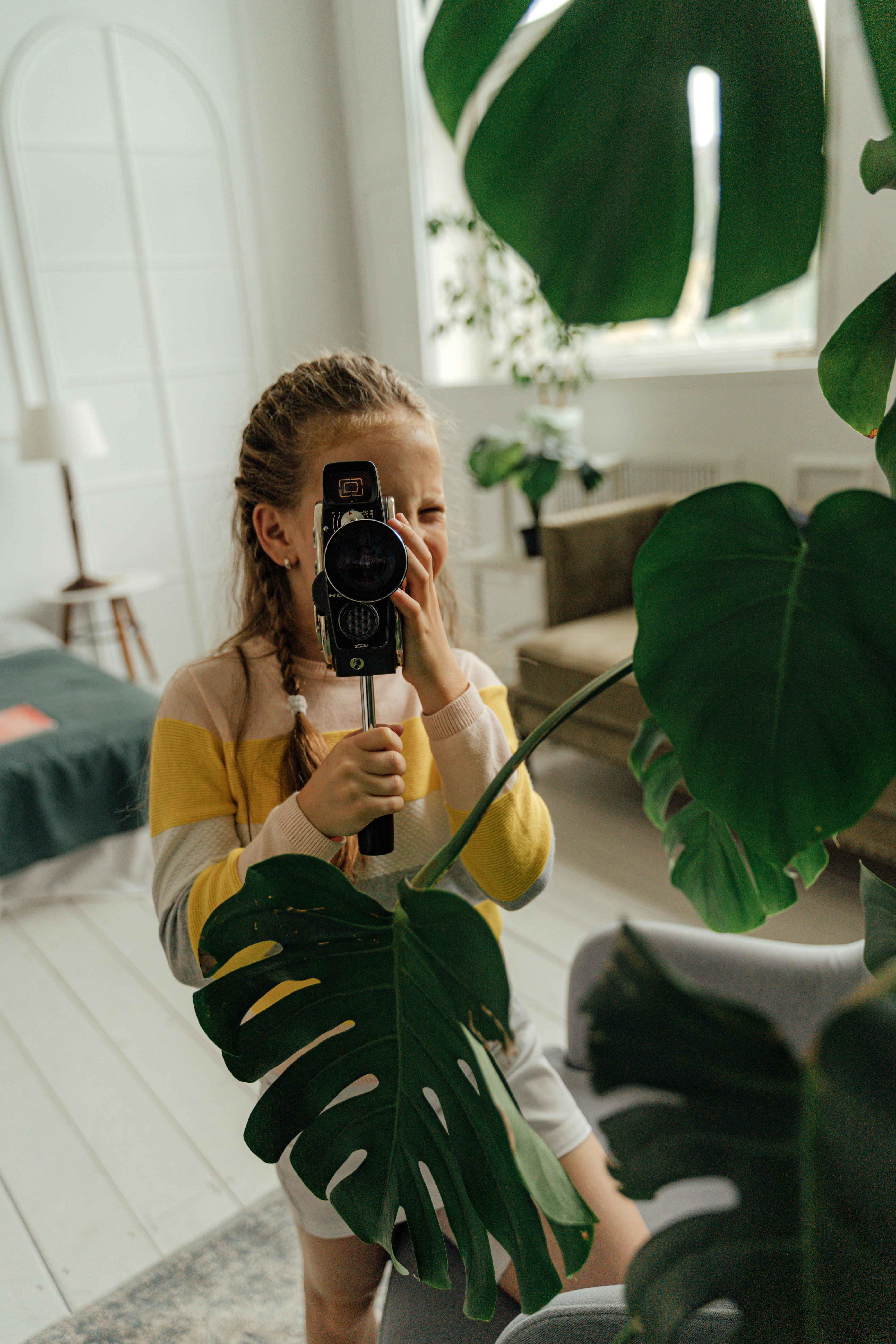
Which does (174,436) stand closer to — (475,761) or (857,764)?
(475,761)

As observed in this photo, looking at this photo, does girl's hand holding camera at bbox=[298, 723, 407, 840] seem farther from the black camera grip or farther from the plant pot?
the plant pot

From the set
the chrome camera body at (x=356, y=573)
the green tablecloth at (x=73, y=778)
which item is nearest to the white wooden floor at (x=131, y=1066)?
the green tablecloth at (x=73, y=778)

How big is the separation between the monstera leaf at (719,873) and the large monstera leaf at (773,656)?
0.29 metres

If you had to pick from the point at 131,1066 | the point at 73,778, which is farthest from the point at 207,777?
the point at 73,778

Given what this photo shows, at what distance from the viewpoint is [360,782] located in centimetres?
60

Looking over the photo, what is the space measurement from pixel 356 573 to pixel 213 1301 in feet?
3.81

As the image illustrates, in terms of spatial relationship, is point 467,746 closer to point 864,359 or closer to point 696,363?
point 864,359

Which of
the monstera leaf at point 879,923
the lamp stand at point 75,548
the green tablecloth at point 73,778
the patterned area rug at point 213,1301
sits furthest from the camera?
the lamp stand at point 75,548

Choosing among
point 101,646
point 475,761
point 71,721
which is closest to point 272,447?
point 475,761

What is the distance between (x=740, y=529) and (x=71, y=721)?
2.28 m

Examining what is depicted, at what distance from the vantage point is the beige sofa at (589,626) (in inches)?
94.0

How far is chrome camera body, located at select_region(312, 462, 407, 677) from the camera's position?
0.56m

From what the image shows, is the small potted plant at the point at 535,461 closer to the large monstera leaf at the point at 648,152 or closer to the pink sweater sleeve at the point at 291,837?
the pink sweater sleeve at the point at 291,837

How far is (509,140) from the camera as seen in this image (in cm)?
29
